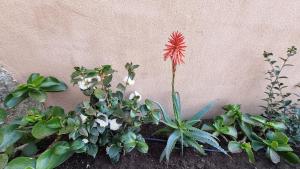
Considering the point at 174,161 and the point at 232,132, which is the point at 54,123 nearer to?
the point at 174,161

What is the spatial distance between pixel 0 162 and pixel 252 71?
1756 mm

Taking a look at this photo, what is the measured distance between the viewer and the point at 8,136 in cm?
165

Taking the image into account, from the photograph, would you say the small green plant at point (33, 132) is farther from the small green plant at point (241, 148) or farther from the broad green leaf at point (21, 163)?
the small green plant at point (241, 148)

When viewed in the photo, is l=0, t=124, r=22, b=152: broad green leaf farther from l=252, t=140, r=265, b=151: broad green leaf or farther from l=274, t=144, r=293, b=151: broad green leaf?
l=274, t=144, r=293, b=151: broad green leaf

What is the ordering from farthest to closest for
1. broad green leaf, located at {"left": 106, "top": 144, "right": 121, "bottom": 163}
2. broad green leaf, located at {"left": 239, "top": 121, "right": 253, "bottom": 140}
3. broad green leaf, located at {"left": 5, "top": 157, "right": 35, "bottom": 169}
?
broad green leaf, located at {"left": 239, "top": 121, "right": 253, "bottom": 140} < broad green leaf, located at {"left": 106, "top": 144, "right": 121, "bottom": 163} < broad green leaf, located at {"left": 5, "top": 157, "right": 35, "bottom": 169}

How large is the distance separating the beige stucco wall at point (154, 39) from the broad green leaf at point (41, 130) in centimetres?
33

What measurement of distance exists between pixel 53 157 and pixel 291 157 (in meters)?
1.52

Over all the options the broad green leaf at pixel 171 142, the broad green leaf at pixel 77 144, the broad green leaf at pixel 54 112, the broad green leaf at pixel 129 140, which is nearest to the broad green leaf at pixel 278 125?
the broad green leaf at pixel 171 142

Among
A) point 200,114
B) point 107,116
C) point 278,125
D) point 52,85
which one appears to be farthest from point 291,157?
point 52,85

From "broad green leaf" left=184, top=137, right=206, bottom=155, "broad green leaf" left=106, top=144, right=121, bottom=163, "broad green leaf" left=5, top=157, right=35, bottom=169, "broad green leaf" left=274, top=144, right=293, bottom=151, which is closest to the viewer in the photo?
"broad green leaf" left=5, top=157, right=35, bottom=169

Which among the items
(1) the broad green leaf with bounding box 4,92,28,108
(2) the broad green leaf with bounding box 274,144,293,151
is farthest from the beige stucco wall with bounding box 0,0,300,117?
(2) the broad green leaf with bounding box 274,144,293,151

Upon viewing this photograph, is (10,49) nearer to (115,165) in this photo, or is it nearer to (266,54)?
(115,165)

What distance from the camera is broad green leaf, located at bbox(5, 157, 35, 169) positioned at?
1558 mm

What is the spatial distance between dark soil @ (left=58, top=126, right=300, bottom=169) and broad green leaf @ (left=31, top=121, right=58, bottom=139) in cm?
23
